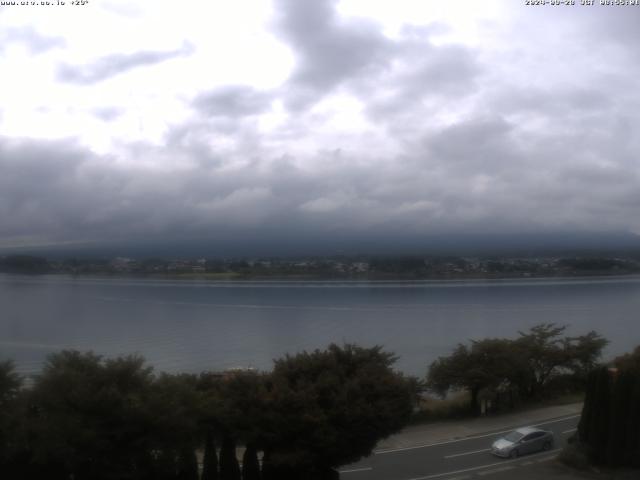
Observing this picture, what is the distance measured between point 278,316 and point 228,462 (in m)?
42.7

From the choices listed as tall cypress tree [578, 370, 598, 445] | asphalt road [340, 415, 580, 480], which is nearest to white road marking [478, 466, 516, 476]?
asphalt road [340, 415, 580, 480]

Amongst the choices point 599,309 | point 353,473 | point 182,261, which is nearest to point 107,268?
point 182,261

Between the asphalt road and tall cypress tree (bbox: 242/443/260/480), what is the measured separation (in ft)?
7.99

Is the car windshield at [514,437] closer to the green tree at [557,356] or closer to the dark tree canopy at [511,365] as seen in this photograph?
the dark tree canopy at [511,365]

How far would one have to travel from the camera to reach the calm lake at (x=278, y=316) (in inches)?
1475

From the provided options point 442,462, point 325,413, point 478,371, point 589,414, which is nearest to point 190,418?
point 325,413

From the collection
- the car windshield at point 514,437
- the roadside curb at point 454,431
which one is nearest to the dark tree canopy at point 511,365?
the roadside curb at point 454,431

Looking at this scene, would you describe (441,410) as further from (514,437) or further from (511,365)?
(514,437)

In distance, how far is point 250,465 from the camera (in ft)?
38.4

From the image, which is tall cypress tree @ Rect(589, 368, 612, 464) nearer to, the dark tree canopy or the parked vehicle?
the parked vehicle

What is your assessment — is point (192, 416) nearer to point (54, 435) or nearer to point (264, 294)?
point (54, 435)

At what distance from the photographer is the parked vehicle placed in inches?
578

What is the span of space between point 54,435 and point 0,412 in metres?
1.35

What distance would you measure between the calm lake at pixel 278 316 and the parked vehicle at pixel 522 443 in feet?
31.8
